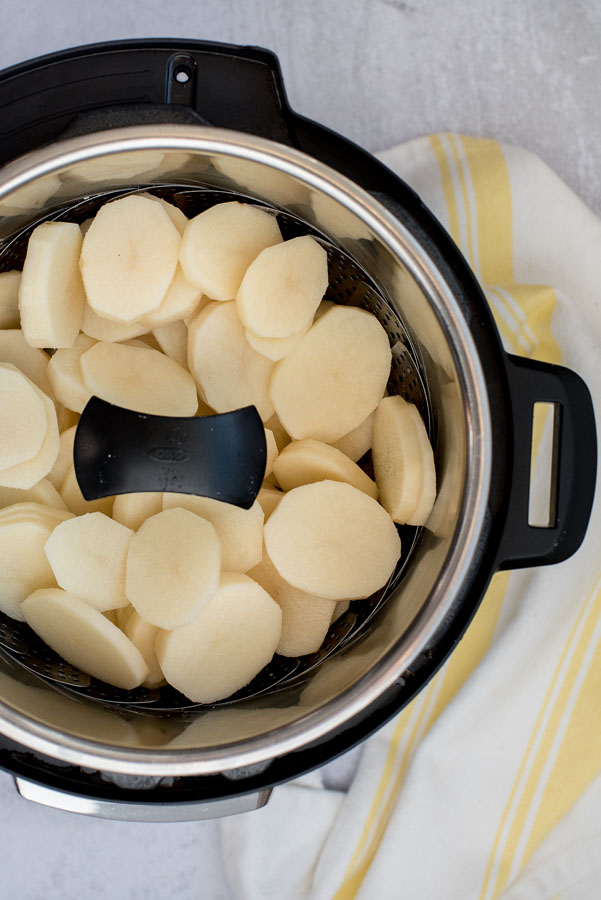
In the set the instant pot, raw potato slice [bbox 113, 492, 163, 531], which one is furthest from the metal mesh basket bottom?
raw potato slice [bbox 113, 492, 163, 531]

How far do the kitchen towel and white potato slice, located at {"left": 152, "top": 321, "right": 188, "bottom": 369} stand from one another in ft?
0.94

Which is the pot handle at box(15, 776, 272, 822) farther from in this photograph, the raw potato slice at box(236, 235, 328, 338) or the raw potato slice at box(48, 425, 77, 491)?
the raw potato slice at box(236, 235, 328, 338)

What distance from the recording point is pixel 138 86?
511 millimetres

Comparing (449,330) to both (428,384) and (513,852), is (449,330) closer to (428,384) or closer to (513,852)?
(428,384)

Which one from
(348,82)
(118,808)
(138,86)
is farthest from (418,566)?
(348,82)

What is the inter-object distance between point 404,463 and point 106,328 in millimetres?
241

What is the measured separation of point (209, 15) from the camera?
77 centimetres

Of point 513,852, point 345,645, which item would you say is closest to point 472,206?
point 345,645

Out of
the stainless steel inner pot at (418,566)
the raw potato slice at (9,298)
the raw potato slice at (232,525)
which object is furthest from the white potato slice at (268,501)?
the raw potato slice at (9,298)

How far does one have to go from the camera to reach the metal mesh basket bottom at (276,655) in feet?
1.86

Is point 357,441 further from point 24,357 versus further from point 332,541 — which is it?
point 24,357

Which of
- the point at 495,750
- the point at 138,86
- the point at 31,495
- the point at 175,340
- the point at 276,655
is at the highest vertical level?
the point at 138,86

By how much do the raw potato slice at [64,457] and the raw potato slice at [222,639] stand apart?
0.15 metres

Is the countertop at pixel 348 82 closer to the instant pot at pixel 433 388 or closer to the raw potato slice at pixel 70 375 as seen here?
the instant pot at pixel 433 388
